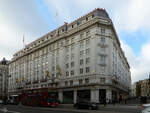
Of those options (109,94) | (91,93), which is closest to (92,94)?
(91,93)

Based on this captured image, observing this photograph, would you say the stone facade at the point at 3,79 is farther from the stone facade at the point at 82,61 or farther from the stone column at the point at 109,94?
the stone column at the point at 109,94

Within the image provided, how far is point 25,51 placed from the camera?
3772 inches

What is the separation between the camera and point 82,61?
6078 centimetres

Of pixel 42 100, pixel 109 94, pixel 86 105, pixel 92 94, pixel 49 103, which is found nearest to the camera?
pixel 86 105

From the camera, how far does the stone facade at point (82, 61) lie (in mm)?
56125

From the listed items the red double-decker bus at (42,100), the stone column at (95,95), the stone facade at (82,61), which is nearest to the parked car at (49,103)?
the red double-decker bus at (42,100)

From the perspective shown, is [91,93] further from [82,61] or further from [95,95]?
[82,61]

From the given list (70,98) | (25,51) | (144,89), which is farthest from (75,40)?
(144,89)

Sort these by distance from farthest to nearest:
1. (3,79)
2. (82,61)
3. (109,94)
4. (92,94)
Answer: (3,79)
(82,61)
(109,94)
(92,94)

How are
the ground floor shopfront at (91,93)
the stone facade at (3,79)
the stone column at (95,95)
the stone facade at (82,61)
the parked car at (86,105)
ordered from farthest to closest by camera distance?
the stone facade at (3,79) < the stone facade at (82,61) < the ground floor shopfront at (91,93) < the stone column at (95,95) < the parked car at (86,105)

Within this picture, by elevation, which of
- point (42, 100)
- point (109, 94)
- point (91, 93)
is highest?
point (91, 93)

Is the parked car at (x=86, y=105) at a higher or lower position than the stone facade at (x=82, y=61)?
lower

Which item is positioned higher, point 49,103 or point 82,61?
point 82,61

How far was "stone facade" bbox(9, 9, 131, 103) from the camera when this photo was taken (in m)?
56.1
